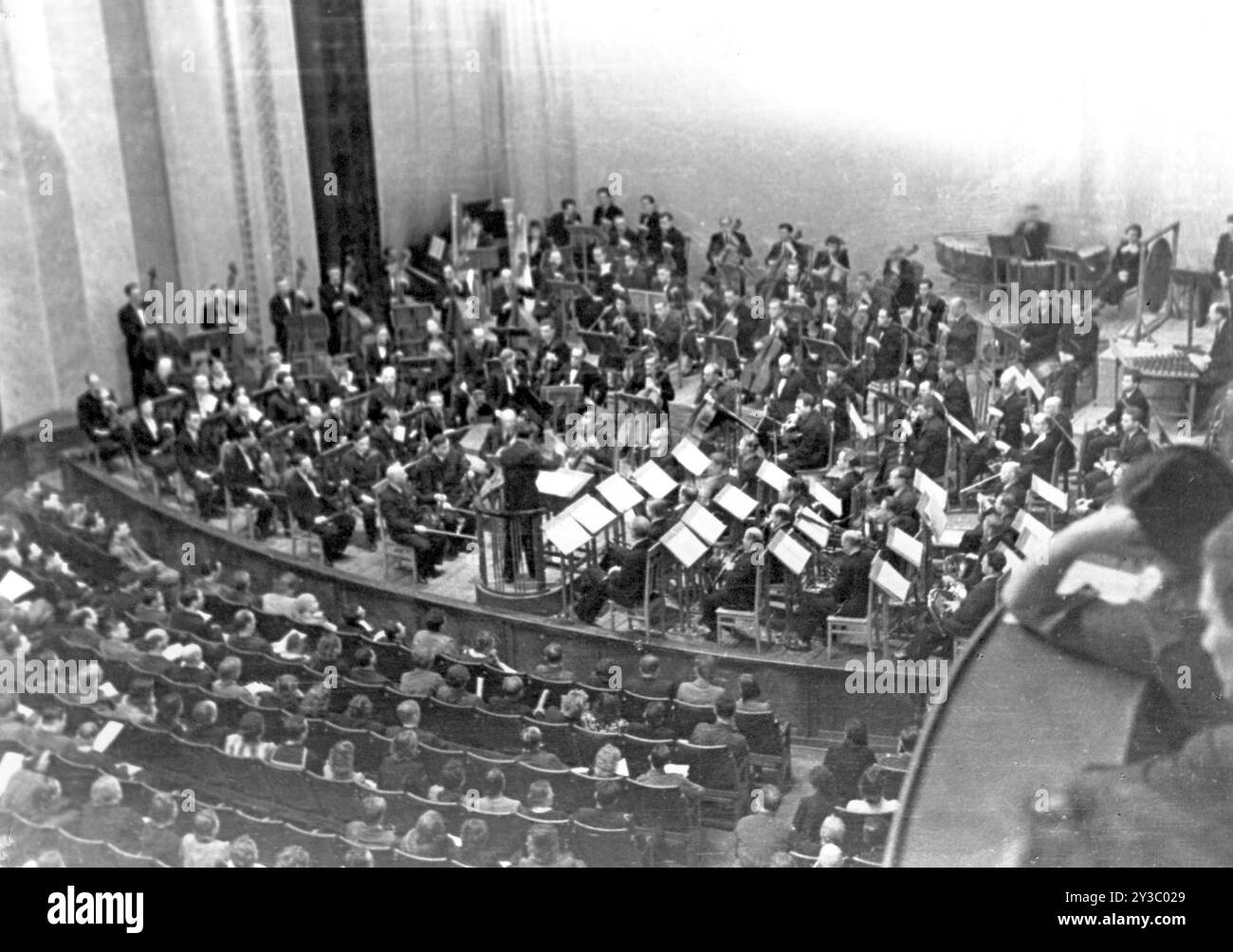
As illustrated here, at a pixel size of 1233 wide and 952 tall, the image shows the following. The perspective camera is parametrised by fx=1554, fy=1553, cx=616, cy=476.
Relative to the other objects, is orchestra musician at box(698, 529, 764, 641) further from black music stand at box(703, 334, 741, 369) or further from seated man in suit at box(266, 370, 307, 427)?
seated man in suit at box(266, 370, 307, 427)

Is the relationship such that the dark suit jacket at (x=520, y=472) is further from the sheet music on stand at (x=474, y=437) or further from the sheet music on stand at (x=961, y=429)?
the sheet music on stand at (x=961, y=429)

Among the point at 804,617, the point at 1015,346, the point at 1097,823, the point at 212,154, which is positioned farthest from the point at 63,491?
the point at 1097,823

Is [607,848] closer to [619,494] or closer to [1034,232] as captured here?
[619,494]

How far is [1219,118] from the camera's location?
9.41 meters

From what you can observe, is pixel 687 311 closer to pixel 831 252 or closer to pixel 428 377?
pixel 831 252

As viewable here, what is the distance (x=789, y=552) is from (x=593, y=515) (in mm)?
1335

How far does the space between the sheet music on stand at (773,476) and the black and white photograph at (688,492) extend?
83 millimetres

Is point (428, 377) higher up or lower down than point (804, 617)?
higher up

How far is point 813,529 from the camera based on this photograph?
9852mm

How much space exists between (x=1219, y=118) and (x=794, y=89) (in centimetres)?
258

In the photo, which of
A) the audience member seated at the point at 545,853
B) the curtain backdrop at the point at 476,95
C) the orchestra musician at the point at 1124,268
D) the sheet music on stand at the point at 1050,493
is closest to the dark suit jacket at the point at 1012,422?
the sheet music on stand at the point at 1050,493

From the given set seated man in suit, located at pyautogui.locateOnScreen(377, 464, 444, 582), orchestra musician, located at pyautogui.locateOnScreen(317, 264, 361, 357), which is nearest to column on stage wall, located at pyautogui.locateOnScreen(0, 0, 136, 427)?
orchestra musician, located at pyautogui.locateOnScreen(317, 264, 361, 357)

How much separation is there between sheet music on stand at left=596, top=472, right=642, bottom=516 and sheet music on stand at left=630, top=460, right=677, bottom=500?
7 cm
